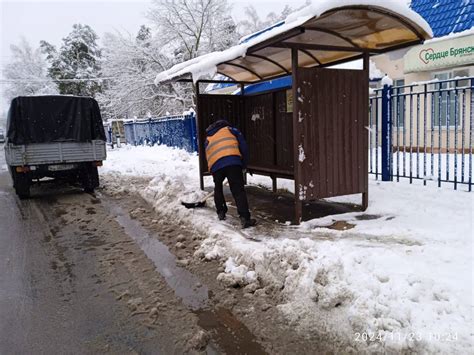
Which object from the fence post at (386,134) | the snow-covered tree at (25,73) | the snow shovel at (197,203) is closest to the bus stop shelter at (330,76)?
the snow shovel at (197,203)

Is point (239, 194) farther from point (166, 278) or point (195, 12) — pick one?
point (195, 12)

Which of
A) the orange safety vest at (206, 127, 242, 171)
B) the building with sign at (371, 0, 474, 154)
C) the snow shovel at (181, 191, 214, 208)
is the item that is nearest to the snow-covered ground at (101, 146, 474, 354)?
the snow shovel at (181, 191, 214, 208)

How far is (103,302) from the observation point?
3854 mm

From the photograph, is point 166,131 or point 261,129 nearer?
point 261,129

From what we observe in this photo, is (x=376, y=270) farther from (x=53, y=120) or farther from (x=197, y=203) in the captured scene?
(x=53, y=120)

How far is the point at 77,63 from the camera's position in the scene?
48250mm

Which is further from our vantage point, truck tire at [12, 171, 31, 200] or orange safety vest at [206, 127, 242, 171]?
truck tire at [12, 171, 31, 200]

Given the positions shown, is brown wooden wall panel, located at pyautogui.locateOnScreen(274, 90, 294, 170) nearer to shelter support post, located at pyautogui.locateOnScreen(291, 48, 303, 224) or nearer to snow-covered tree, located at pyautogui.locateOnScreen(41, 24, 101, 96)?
shelter support post, located at pyautogui.locateOnScreen(291, 48, 303, 224)

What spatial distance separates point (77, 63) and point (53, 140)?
4337 centimetres

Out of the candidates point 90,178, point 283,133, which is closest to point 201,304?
point 283,133

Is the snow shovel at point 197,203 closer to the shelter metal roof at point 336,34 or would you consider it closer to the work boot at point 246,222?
the work boot at point 246,222

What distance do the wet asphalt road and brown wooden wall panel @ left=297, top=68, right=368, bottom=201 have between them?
3282 mm

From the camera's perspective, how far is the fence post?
781 cm

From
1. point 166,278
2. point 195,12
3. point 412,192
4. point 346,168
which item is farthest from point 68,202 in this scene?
point 195,12
